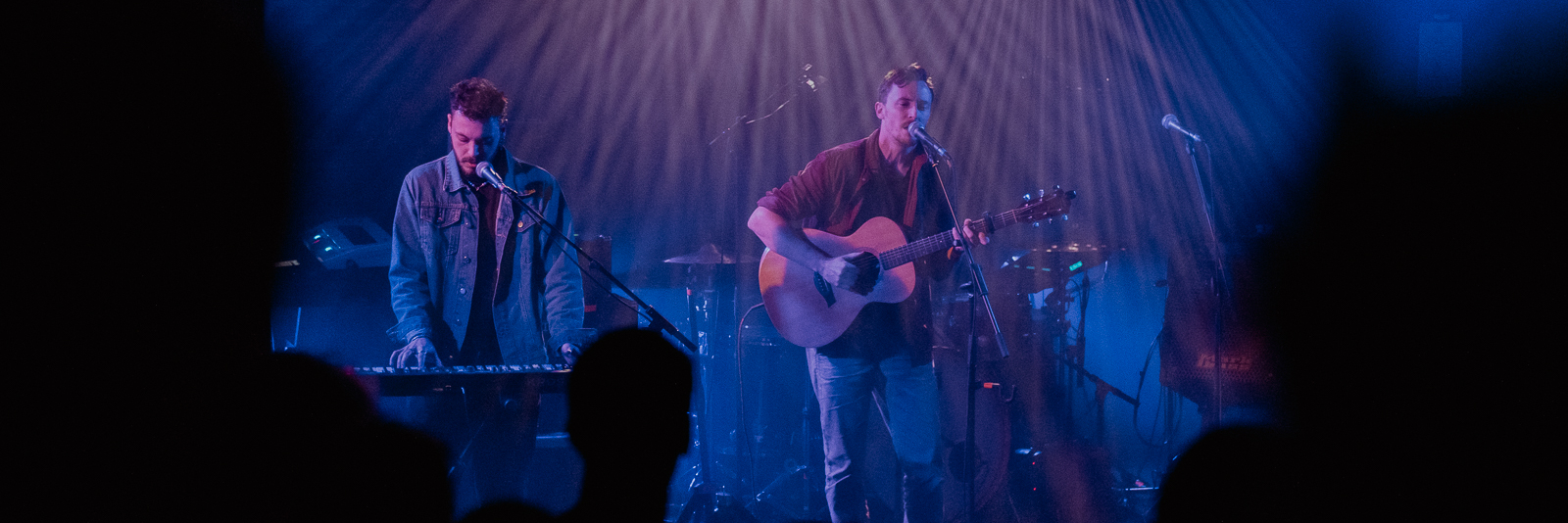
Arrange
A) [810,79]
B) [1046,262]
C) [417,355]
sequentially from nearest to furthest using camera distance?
1. [417,355]
2. [1046,262]
3. [810,79]

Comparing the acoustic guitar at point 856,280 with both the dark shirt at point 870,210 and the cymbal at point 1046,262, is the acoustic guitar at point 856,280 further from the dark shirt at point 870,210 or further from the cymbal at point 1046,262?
the cymbal at point 1046,262

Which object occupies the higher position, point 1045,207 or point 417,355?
point 1045,207

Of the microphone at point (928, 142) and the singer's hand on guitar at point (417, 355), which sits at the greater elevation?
the microphone at point (928, 142)

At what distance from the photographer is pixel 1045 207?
10.4 ft

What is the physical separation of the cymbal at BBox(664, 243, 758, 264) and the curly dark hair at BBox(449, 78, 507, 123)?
5.15 feet

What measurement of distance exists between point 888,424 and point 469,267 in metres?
1.85

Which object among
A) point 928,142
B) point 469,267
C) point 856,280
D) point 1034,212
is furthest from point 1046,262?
point 469,267

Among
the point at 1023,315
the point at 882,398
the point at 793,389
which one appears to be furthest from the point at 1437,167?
the point at 793,389

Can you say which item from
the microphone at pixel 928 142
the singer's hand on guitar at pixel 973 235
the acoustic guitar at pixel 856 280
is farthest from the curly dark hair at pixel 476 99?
the singer's hand on guitar at pixel 973 235

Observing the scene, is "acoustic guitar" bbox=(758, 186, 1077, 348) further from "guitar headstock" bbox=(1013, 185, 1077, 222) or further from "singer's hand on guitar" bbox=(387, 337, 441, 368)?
"singer's hand on guitar" bbox=(387, 337, 441, 368)

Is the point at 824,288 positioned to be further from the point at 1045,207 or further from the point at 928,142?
the point at 1045,207

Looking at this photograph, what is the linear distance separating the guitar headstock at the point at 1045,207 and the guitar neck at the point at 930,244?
3cm

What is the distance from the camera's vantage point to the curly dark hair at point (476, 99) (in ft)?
9.86

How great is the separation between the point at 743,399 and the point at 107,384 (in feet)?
10.2
